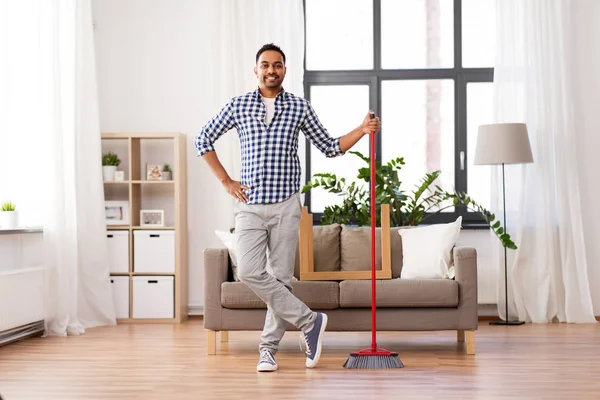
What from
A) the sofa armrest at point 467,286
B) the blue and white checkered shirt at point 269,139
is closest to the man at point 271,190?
the blue and white checkered shirt at point 269,139

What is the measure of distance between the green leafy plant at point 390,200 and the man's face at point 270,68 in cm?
167

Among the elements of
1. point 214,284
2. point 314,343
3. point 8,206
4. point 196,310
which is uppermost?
point 8,206

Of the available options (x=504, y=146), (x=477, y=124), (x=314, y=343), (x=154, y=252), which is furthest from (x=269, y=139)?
(x=477, y=124)

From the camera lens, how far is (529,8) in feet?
19.9

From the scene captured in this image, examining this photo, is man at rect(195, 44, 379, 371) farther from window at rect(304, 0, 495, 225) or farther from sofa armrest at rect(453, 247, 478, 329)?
window at rect(304, 0, 495, 225)

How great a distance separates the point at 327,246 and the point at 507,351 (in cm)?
116

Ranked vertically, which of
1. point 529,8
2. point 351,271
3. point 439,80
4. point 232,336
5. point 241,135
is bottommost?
point 232,336

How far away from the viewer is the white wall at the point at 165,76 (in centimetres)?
643

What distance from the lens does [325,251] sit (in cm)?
493

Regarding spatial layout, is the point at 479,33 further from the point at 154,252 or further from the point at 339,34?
the point at 154,252

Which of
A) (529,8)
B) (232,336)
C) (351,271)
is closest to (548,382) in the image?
(351,271)

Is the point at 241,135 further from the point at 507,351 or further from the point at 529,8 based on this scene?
the point at 529,8

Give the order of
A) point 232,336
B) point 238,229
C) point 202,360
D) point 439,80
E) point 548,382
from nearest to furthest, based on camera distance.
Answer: point 548,382
point 238,229
point 202,360
point 232,336
point 439,80

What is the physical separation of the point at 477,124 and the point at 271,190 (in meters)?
2.93
